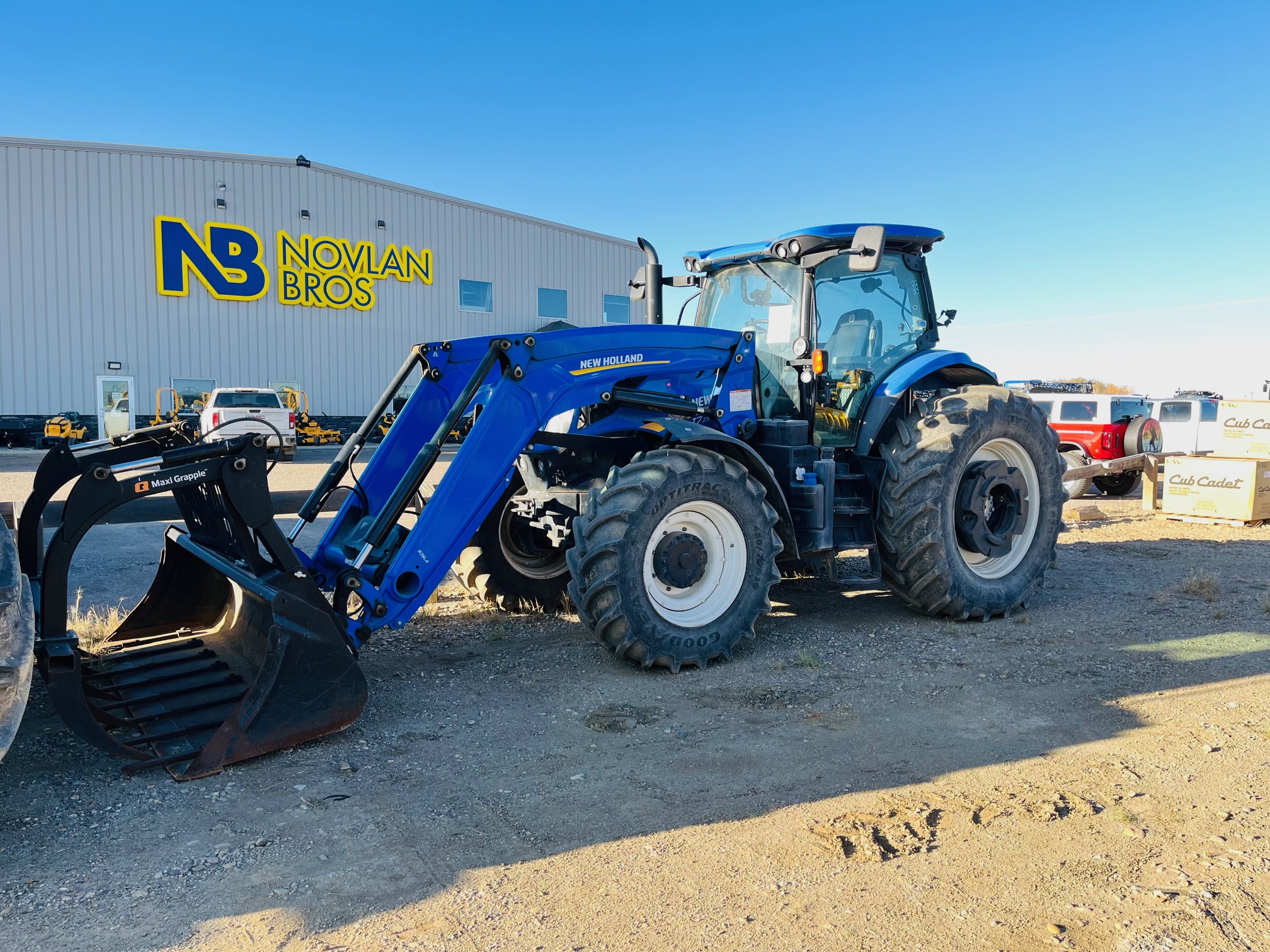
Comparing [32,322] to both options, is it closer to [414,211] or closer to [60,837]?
[414,211]

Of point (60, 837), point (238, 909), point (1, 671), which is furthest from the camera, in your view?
point (60, 837)

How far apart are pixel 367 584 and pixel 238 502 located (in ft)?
2.46

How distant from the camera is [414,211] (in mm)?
27531

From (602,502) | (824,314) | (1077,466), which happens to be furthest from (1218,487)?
(602,502)

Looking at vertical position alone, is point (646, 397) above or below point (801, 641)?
above

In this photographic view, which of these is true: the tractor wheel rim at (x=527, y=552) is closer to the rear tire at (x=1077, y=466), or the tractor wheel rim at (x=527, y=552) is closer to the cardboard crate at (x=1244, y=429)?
the rear tire at (x=1077, y=466)

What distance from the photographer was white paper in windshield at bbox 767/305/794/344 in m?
6.71

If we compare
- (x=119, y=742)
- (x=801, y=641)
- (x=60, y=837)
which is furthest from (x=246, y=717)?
(x=801, y=641)

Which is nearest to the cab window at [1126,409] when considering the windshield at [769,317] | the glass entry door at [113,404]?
the windshield at [769,317]

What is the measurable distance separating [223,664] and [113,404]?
2213 cm

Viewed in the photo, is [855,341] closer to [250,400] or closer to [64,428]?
[250,400]

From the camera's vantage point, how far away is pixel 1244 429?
1260 cm

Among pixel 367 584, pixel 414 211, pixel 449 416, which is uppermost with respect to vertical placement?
pixel 414 211

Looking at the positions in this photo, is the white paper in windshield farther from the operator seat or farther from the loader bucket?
the loader bucket
